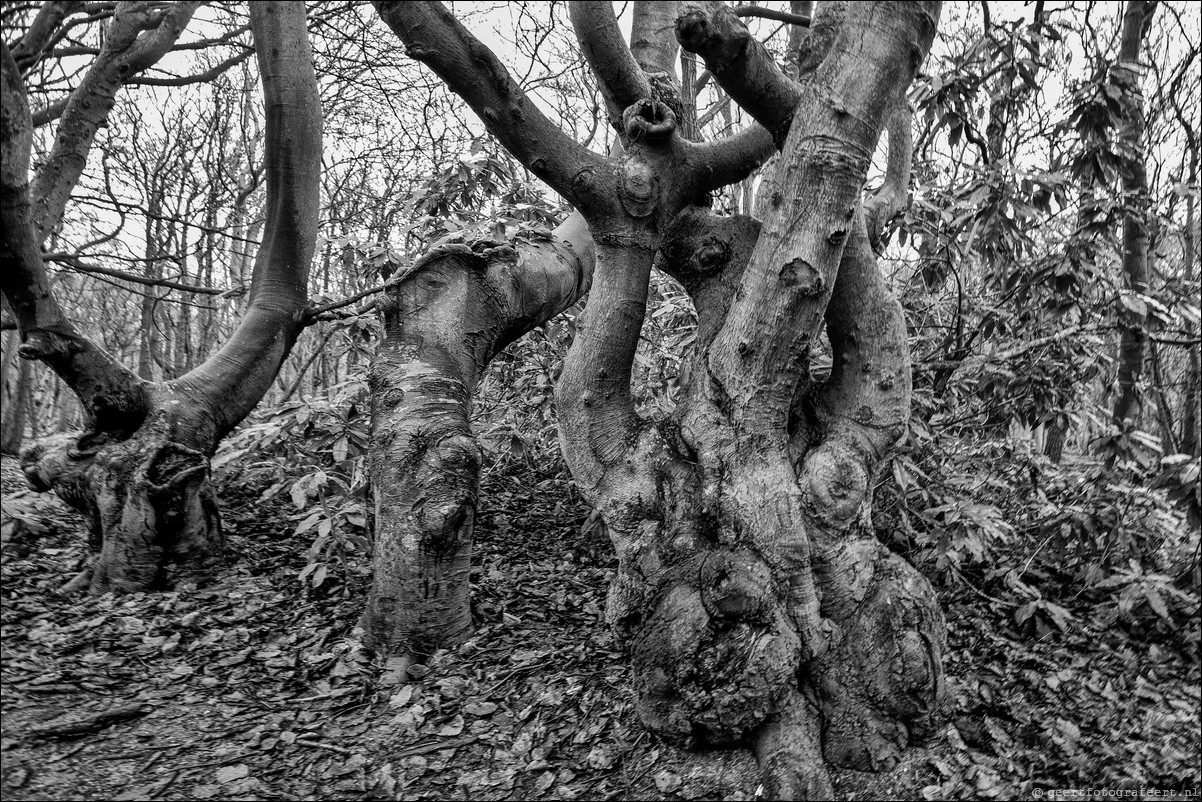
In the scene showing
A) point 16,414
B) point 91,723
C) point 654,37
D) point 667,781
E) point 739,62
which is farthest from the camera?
point 16,414

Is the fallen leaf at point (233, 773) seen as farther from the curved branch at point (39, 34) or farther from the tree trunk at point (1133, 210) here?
the curved branch at point (39, 34)

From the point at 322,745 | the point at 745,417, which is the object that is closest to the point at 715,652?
the point at 745,417

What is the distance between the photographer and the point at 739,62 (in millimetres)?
2264

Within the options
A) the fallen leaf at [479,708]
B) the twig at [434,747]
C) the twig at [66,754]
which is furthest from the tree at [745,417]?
the twig at [66,754]

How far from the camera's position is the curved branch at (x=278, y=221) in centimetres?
349

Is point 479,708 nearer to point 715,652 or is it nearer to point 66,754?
point 715,652

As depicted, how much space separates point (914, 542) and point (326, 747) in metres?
2.82

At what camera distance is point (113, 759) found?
203 centimetres

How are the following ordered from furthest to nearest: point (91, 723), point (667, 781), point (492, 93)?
point (492, 93) < point (91, 723) < point (667, 781)

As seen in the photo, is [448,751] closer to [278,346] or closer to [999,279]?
[278,346]

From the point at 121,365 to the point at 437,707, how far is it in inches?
89.3

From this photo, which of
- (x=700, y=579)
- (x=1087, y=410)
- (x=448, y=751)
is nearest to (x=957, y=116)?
(x=1087, y=410)

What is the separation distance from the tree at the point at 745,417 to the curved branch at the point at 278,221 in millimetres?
1343

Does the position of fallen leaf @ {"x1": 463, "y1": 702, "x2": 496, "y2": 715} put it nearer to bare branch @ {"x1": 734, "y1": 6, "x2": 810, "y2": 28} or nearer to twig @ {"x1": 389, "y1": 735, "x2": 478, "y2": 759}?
twig @ {"x1": 389, "y1": 735, "x2": 478, "y2": 759}
